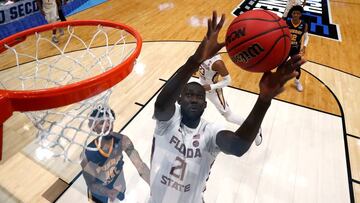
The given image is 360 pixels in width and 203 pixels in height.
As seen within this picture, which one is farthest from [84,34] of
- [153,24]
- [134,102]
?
[134,102]

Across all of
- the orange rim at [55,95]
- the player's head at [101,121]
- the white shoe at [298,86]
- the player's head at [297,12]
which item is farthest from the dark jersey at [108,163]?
the white shoe at [298,86]

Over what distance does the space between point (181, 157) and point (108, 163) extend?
2.74 feet

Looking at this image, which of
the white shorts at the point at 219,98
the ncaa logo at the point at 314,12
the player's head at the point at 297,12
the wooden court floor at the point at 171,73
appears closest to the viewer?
the wooden court floor at the point at 171,73

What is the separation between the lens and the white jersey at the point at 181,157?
2.03 m

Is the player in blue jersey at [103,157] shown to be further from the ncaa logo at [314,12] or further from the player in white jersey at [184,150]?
the ncaa logo at [314,12]

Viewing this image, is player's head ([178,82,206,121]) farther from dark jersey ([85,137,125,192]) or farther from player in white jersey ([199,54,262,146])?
player in white jersey ([199,54,262,146])

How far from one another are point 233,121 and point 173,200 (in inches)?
95.9

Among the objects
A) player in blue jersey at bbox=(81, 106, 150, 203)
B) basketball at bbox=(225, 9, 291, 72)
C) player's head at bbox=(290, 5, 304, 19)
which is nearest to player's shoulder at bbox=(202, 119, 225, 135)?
basketball at bbox=(225, 9, 291, 72)

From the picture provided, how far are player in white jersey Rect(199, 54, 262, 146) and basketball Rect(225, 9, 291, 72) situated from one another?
1943 millimetres

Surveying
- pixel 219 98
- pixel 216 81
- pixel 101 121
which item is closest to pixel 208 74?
pixel 216 81

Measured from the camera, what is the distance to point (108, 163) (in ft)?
8.22

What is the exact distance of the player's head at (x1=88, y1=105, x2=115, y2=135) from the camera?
2443 millimetres

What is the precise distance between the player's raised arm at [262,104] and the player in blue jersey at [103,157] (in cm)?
119

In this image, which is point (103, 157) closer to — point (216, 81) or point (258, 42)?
point (258, 42)
